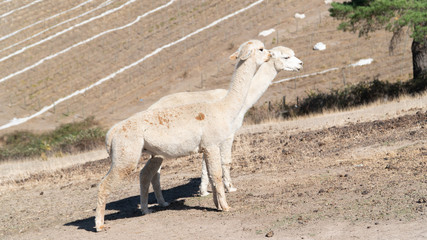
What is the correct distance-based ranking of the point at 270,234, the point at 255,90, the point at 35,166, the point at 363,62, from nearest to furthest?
the point at 270,234
the point at 255,90
the point at 35,166
the point at 363,62

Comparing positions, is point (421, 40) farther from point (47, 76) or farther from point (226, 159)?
point (47, 76)

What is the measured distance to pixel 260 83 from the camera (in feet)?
36.6

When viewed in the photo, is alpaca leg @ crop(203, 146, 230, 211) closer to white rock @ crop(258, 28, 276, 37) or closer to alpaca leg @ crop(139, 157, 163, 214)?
alpaca leg @ crop(139, 157, 163, 214)

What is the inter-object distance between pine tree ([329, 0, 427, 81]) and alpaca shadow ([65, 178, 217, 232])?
14.7 meters

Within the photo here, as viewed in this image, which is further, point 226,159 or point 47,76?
point 47,76

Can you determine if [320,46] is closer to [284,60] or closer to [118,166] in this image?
[284,60]

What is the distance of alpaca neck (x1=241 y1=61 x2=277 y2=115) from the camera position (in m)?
11.0

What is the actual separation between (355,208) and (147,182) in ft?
12.8

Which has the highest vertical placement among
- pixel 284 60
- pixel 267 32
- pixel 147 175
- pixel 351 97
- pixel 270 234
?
pixel 284 60

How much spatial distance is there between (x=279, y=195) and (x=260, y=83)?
234cm

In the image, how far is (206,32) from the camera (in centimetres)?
5953

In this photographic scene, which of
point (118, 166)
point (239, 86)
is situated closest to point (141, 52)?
point (239, 86)

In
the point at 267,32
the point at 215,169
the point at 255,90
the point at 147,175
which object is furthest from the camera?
the point at 267,32

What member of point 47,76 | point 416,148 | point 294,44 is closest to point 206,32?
point 294,44
